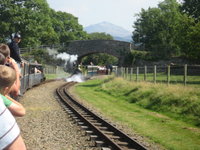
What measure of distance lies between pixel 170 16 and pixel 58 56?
2275cm

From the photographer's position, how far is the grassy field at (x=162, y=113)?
10.2 metres

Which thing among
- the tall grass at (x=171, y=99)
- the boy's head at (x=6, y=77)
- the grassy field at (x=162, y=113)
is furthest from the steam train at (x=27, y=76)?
the boy's head at (x=6, y=77)

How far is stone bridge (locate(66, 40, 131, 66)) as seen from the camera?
69.0 metres

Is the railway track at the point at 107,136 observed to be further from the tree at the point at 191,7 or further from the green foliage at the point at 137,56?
the tree at the point at 191,7

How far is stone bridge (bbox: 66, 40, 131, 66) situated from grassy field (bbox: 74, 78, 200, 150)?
47.6 metres

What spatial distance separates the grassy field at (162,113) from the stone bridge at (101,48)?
4765cm

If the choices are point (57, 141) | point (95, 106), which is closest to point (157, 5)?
point (95, 106)

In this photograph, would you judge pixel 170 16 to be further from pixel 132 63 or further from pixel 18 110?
pixel 18 110

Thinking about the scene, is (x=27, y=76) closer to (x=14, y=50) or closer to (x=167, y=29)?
(x=14, y=50)

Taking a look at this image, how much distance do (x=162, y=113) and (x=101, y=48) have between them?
58541 mm

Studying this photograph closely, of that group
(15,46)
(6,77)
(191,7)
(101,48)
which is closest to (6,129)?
(6,77)

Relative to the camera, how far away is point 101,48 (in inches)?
2881

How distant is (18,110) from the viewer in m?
3.85

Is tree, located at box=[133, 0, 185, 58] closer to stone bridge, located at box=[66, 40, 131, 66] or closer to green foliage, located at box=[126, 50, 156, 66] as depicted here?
green foliage, located at box=[126, 50, 156, 66]
